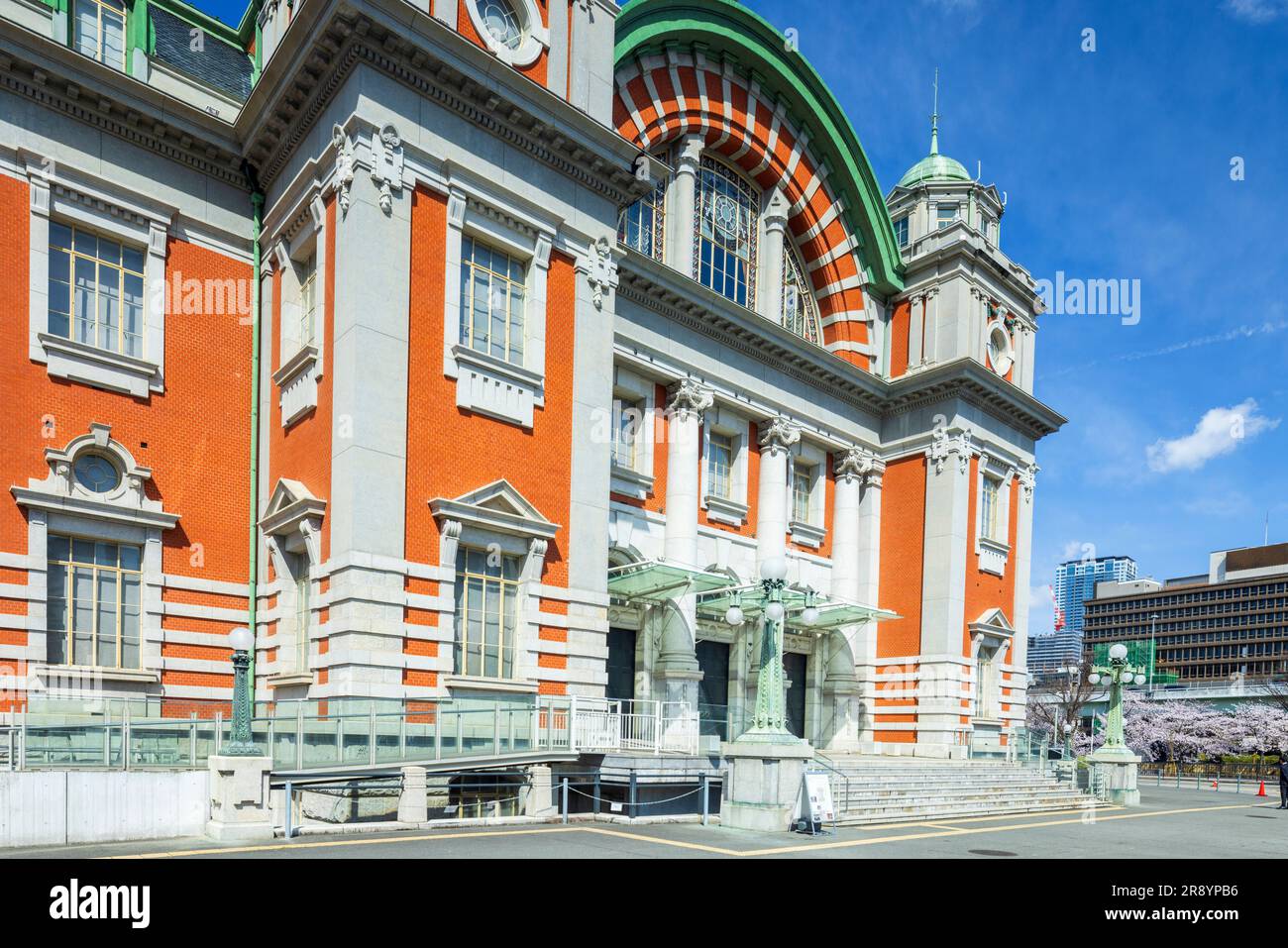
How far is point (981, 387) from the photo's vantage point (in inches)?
1345

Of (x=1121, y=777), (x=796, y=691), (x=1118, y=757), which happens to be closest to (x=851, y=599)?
(x=796, y=691)

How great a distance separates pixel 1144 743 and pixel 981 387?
165ft

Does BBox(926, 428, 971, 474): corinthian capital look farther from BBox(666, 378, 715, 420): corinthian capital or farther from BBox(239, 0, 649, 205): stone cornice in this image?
BBox(239, 0, 649, 205): stone cornice

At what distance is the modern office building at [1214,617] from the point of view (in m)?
130

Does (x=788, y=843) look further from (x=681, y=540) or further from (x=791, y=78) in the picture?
(x=791, y=78)

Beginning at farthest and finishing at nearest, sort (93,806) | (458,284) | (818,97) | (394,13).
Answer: (818,97) → (458,284) → (394,13) → (93,806)

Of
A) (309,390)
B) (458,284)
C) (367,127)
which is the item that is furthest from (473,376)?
(367,127)

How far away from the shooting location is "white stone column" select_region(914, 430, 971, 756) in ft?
106

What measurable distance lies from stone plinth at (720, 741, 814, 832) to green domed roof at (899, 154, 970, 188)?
81.9 ft

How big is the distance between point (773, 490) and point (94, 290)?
60.2 ft

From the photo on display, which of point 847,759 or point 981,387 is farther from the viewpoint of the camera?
point 981,387

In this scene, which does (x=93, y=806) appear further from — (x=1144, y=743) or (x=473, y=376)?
(x=1144, y=743)

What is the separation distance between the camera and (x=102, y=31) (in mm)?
20781

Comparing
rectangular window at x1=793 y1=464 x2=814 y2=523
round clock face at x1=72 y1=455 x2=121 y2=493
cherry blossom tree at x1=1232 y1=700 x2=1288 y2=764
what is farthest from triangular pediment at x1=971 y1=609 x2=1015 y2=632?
cherry blossom tree at x1=1232 y1=700 x2=1288 y2=764
